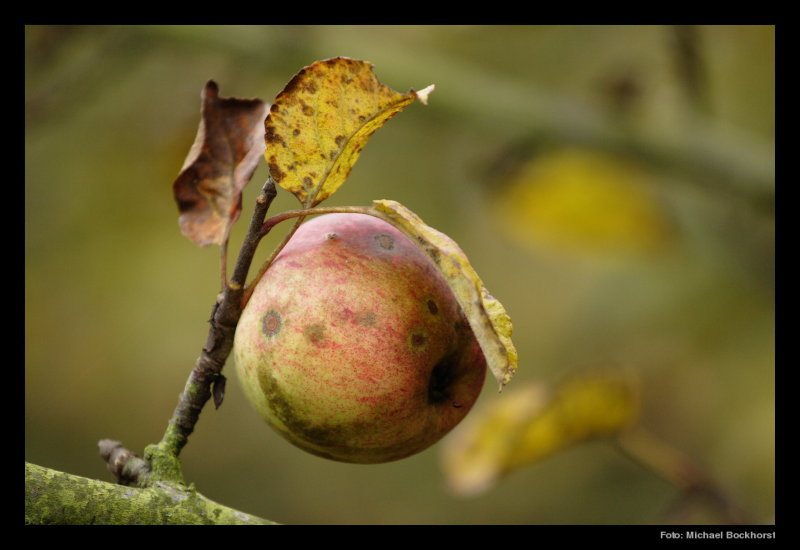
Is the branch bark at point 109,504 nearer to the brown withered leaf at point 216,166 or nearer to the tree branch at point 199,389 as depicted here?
the tree branch at point 199,389

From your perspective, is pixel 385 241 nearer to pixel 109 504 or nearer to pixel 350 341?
pixel 350 341

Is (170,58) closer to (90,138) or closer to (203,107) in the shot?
(90,138)

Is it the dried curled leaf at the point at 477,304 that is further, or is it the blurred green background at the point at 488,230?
the blurred green background at the point at 488,230

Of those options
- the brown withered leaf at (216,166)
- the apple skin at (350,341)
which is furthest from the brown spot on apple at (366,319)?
the brown withered leaf at (216,166)

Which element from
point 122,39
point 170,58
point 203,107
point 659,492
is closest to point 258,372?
point 203,107

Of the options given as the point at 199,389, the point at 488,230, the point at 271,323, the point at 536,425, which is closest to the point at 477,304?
the point at 271,323

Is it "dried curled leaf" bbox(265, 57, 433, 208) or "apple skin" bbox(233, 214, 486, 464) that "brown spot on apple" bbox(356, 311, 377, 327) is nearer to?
"apple skin" bbox(233, 214, 486, 464)

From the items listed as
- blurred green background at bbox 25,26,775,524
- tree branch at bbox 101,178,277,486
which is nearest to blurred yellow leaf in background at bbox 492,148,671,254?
blurred green background at bbox 25,26,775,524
